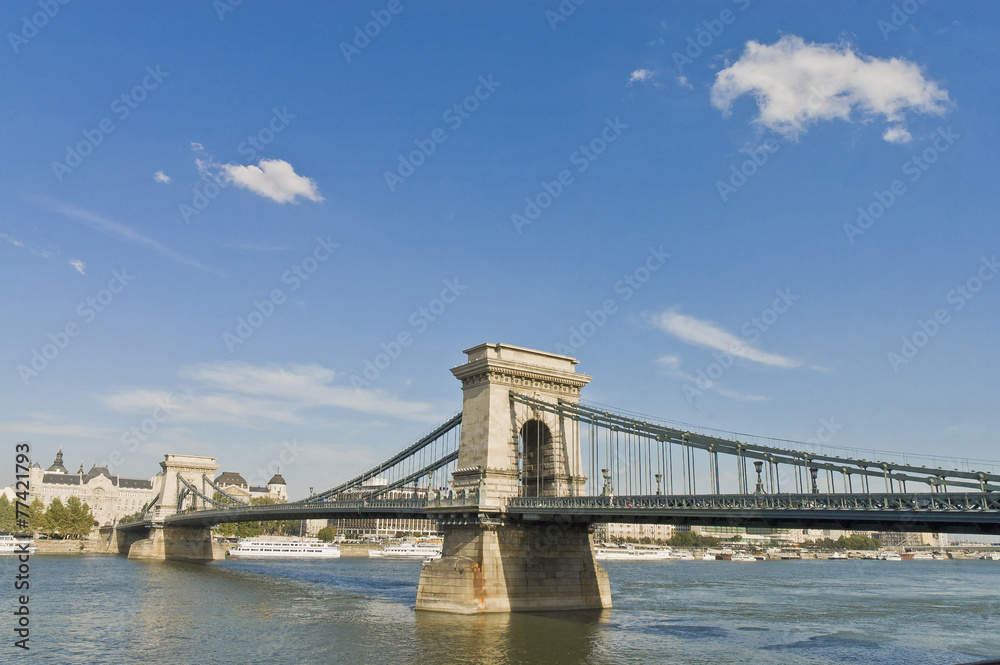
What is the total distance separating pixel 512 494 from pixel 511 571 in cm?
479

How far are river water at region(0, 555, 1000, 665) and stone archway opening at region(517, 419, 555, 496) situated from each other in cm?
892

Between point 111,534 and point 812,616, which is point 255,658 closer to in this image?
point 812,616

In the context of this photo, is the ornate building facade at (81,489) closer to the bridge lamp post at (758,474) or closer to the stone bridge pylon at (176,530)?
the stone bridge pylon at (176,530)

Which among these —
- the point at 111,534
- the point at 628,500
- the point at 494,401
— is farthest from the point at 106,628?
the point at 111,534

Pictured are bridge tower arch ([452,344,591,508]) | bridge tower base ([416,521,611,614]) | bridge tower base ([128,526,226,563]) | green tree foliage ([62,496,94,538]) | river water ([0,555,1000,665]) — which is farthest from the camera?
green tree foliage ([62,496,94,538])

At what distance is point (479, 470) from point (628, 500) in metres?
11.8

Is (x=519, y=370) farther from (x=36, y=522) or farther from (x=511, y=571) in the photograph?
(x=36, y=522)

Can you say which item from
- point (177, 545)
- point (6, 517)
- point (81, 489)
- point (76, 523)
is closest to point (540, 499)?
point (177, 545)

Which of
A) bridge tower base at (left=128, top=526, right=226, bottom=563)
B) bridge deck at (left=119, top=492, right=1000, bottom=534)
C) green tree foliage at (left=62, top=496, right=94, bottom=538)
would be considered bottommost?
bridge tower base at (left=128, top=526, right=226, bottom=563)

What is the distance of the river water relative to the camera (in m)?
35.7

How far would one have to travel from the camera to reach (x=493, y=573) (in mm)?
46125

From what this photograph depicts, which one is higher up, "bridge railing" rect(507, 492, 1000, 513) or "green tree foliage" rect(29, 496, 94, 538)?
"bridge railing" rect(507, 492, 1000, 513)

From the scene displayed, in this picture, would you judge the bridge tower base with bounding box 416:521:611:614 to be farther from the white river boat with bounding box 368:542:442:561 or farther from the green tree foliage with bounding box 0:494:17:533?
the green tree foliage with bounding box 0:494:17:533

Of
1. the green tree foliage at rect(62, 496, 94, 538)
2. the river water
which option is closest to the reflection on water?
the river water
